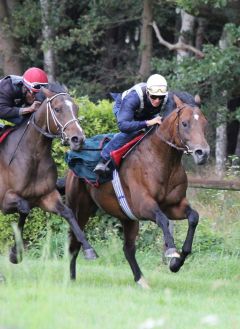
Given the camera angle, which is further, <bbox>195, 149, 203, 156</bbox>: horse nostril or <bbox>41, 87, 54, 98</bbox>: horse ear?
<bbox>41, 87, 54, 98</bbox>: horse ear

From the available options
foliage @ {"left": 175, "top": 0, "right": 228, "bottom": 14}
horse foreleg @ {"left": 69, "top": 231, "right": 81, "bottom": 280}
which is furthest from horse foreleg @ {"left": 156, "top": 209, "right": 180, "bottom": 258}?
foliage @ {"left": 175, "top": 0, "right": 228, "bottom": 14}

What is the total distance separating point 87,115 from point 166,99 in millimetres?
3686

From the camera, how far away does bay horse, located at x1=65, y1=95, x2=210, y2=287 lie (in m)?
10.4

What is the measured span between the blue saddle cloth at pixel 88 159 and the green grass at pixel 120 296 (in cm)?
119

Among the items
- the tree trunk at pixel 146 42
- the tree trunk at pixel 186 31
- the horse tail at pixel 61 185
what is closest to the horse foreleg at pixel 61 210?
the horse tail at pixel 61 185

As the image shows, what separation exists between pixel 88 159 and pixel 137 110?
97 cm

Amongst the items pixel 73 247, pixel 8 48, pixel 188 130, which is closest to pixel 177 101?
pixel 188 130

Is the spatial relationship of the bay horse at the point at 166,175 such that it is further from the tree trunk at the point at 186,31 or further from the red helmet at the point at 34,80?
the tree trunk at the point at 186,31

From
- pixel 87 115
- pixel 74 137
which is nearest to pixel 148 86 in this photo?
pixel 74 137

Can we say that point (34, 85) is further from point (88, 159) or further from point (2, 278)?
point (2, 278)

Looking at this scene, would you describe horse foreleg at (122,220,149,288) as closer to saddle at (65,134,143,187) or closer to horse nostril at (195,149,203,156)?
saddle at (65,134,143,187)

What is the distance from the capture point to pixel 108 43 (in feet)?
107

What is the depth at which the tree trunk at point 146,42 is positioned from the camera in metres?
28.7

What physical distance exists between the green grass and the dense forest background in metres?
12.2
